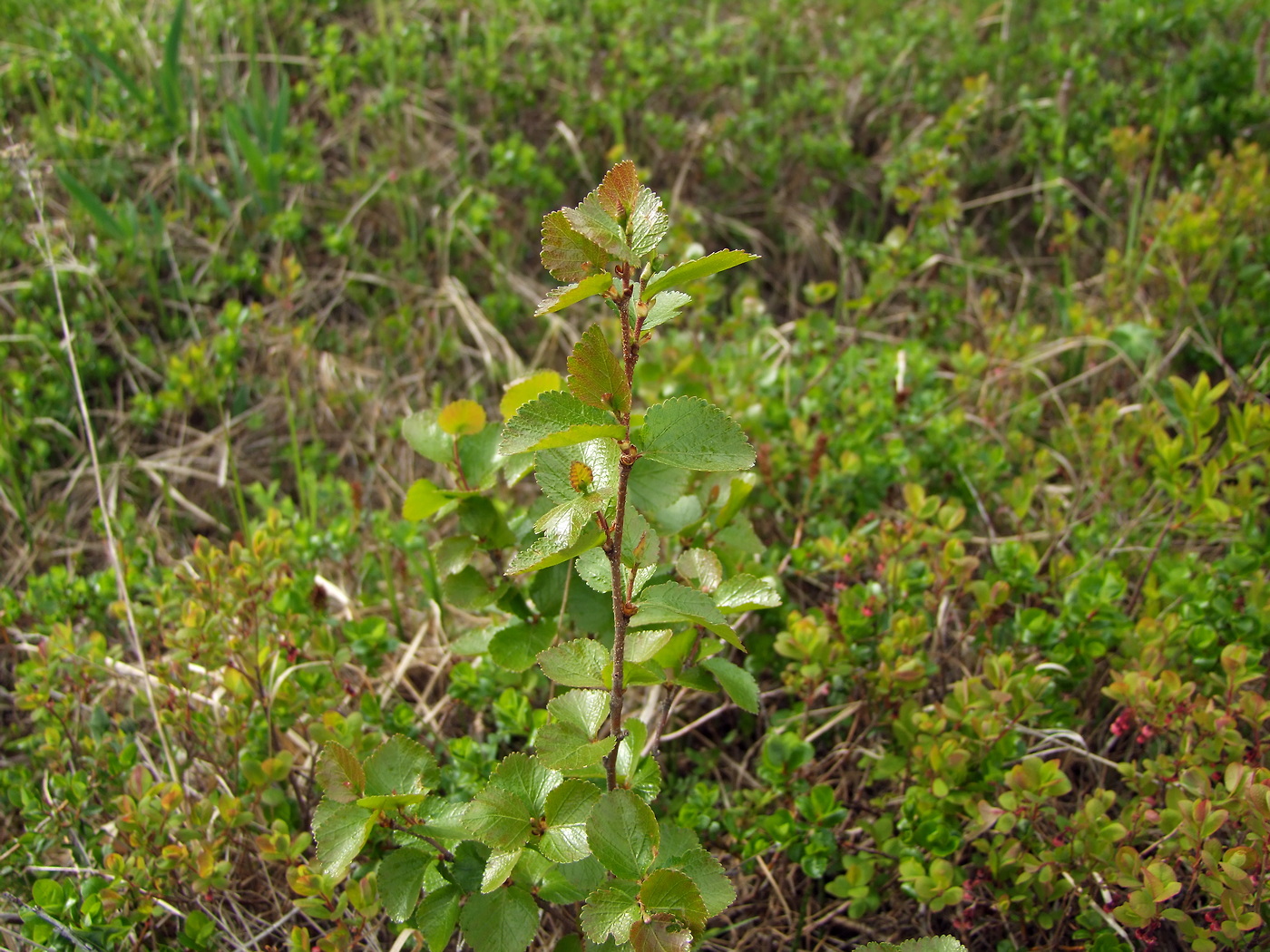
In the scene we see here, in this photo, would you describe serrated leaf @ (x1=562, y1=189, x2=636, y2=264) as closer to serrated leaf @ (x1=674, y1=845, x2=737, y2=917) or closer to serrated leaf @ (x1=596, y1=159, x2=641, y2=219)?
serrated leaf @ (x1=596, y1=159, x2=641, y2=219)

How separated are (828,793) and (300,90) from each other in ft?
10.3

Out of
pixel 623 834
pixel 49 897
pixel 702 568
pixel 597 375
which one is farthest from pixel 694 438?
pixel 49 897

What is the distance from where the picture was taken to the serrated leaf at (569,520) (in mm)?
957

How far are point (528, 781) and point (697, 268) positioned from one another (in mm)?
667

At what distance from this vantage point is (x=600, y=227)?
948 mm

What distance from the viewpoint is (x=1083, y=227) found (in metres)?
3.42

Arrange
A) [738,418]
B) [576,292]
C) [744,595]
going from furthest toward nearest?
[738,418]
[744,595]
[576,292]

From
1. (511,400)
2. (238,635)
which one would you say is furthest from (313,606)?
(511,400)

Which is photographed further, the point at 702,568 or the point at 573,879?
the point at 702,568

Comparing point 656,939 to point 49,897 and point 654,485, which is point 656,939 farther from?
point 49,897

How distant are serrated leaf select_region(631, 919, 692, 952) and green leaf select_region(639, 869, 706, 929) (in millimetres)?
16

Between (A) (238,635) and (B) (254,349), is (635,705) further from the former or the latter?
(B) (254,349)

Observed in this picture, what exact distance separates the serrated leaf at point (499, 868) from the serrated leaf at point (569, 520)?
39 cm

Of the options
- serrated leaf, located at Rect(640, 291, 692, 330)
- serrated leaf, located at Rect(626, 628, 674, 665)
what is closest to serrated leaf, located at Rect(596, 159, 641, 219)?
serrated leaf, located at Rect(640, 291, 692, 330)
